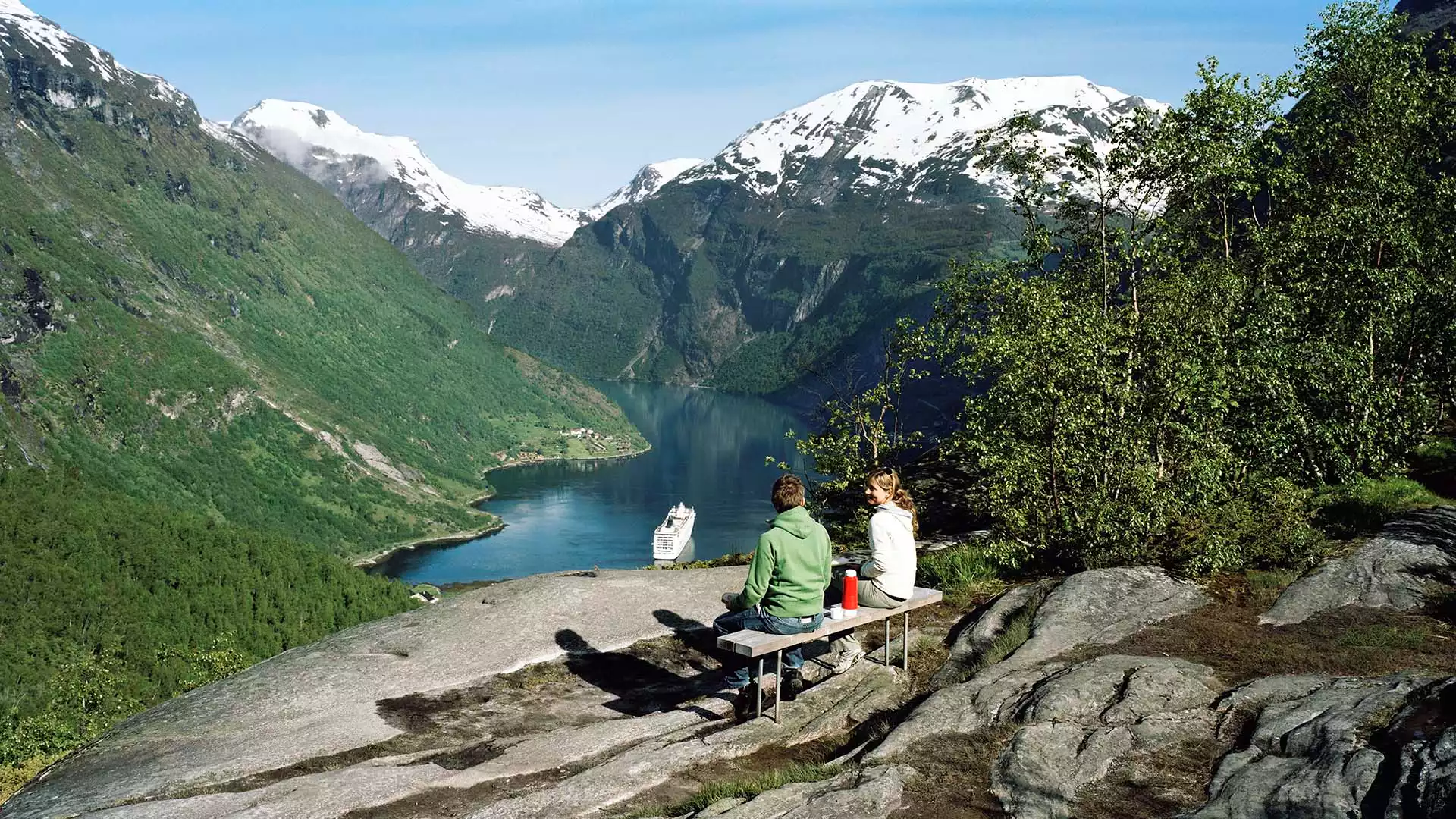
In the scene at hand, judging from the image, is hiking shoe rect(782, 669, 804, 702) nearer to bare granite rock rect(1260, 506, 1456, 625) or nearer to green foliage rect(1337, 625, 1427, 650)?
bare granite rock rect(1260, 506, 1456, 625)

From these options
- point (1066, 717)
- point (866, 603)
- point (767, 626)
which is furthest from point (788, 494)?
point (1066, 717)

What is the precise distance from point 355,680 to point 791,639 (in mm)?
8148

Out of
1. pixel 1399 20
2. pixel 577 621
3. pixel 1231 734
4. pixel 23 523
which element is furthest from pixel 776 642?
pixel 23 523

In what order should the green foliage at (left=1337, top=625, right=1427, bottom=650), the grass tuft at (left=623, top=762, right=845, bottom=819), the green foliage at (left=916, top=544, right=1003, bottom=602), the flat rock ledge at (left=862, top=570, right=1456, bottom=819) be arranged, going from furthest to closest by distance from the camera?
the green foliage at (left=916, top=544, right=1003, bottom=602)
the green foliage at (left=1337, top=625, right=1427, bottom=650)
the grass tuft at (left=623, top=762, right=845, bottom=819)
the flat rock ledge at (left=862, top=570, right=1456, bottom=819)

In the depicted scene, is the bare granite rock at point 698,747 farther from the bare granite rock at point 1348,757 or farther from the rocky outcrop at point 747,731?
the bare granite rock at point 1348,757

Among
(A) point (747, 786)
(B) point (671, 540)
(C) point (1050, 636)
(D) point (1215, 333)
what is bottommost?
(B) point (671, 540)

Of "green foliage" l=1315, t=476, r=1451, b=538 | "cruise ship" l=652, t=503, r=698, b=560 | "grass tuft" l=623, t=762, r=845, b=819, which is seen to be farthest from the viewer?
"cruise ship" l=652, t=503, r=698, b=560

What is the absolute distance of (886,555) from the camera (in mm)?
15094

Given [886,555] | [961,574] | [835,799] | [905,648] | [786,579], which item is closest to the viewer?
[835,799]

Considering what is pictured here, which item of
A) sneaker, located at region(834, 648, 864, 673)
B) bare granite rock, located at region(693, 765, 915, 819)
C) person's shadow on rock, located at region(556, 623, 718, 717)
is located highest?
sneaker, located at region(834, 648, 864, 673)

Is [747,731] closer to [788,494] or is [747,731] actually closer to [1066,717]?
[788,494]

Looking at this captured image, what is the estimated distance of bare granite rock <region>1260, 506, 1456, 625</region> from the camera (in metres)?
15.6

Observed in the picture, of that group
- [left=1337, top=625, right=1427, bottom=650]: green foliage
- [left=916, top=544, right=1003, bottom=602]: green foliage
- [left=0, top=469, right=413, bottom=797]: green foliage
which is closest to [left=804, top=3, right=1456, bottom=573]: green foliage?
[left=916, top=544, right=1003, bottom=602]: green foliage

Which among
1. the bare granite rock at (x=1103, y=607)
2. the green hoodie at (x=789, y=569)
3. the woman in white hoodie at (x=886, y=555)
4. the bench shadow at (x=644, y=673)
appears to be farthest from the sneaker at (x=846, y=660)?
the bare granite rock at (x=1103, y=607)
